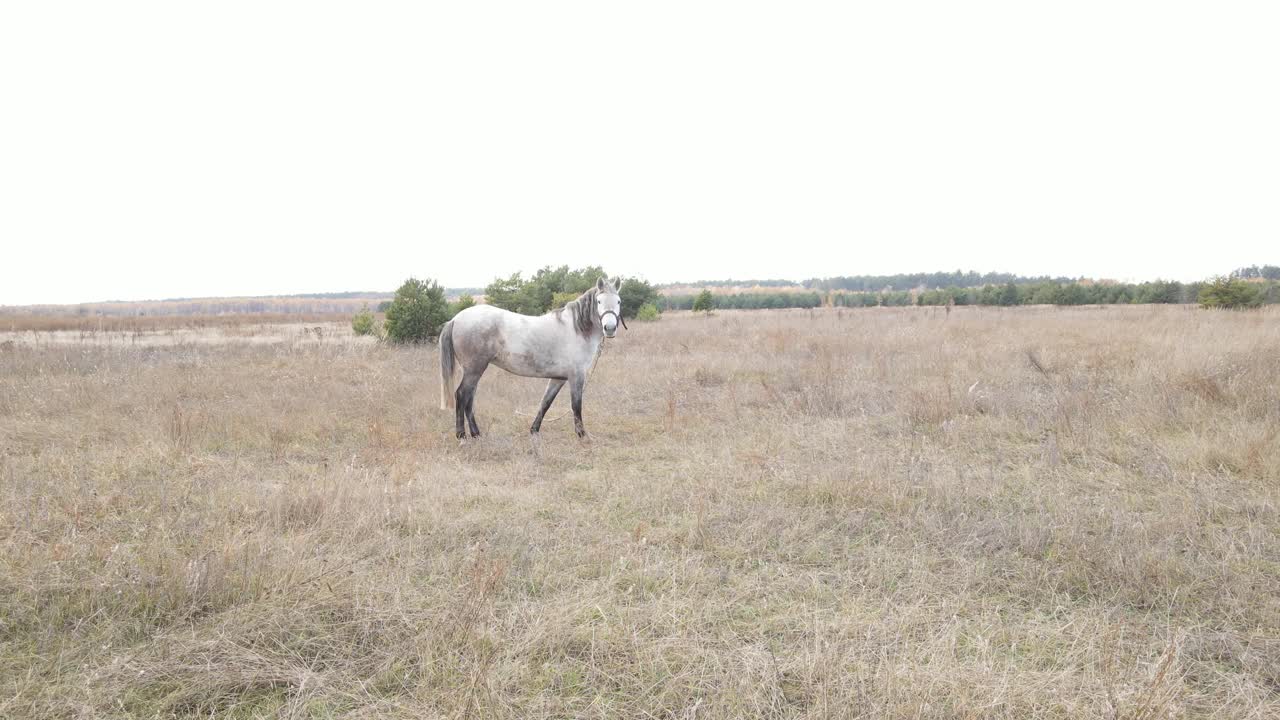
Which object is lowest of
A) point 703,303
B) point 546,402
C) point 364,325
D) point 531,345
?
point 546,402

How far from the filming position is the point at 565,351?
723 cm

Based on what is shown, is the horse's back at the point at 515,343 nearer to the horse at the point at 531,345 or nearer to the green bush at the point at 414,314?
the horse at the point at 531,345

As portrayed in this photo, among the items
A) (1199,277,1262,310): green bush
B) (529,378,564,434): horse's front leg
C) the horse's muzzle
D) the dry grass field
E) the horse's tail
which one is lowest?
the dry grass field

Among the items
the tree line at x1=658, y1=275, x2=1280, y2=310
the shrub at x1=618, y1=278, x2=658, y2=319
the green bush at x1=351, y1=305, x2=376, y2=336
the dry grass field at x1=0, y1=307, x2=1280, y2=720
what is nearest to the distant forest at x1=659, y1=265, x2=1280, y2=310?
the tree line at x1=658, y1=275, x2=1280, y2=310

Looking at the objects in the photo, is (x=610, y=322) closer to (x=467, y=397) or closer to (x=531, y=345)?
(x=531, y=345)

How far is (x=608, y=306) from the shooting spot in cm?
688

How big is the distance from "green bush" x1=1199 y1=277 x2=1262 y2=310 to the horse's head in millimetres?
24798

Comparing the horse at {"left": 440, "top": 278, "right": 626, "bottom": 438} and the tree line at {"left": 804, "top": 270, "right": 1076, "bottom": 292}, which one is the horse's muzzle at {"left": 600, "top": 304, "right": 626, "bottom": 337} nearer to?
the horse at {"left": 440, "top": 278, "right": 626, "bottom": 438}

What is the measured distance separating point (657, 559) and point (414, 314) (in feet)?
51.1

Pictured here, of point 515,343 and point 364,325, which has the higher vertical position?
point 364,325

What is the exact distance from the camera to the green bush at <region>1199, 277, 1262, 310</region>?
20.5 metres

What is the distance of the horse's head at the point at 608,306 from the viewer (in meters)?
6.76

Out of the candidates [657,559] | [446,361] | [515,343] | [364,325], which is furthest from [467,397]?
[364,325]

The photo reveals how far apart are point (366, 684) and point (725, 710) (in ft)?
4.68
